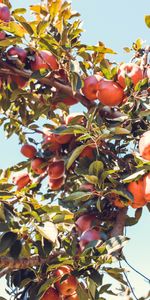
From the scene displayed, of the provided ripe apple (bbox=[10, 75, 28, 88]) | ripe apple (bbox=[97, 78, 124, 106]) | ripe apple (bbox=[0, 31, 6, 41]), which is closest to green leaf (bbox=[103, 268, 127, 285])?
ripe apple (bbox=[97, 78, 124, 106])

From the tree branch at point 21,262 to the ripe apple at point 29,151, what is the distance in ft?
2.34

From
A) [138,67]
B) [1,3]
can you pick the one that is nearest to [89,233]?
[138,67]

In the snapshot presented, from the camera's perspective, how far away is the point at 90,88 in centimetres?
203

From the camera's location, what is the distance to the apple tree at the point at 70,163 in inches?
66.1

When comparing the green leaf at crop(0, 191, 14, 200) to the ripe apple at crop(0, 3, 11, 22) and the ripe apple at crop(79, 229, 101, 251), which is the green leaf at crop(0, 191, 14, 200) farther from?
the ripe apple at crop(0, 3, 11, 22)

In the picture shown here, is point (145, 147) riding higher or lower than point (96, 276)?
higher

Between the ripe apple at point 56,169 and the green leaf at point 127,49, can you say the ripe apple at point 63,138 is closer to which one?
the ripe apple at point 56,169

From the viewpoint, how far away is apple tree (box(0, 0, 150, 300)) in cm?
168

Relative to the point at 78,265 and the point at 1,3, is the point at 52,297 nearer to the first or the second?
the point at 78,265

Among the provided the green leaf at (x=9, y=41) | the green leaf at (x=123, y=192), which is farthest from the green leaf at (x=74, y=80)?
the green leaf at (x=123, y=192)

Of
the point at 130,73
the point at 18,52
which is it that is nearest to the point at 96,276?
the point at 130,73

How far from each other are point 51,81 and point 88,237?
695 mm

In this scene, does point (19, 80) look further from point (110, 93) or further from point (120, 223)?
point (120, 223)

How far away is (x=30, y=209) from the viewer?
1724mm
